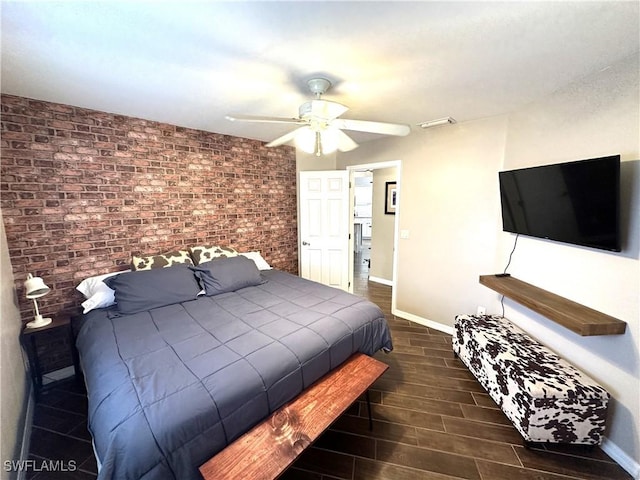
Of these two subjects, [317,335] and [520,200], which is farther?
[520,200]

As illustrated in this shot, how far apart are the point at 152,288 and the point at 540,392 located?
2.89 metres

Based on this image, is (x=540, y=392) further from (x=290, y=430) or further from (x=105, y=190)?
(x=105, y=190)

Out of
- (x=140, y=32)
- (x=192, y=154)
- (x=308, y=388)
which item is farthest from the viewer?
(x=192, y=154)

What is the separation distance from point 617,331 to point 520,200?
111cm

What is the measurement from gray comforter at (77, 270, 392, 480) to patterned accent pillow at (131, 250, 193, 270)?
0.53m

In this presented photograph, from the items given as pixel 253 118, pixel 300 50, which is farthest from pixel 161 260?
pixel 300 50

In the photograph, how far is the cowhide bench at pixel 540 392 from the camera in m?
1.54

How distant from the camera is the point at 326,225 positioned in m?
3.83

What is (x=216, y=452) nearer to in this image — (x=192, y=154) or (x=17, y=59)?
(x=17, y=59)

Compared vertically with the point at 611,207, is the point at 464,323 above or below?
below

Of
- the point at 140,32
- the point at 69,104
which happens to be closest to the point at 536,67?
the point at 140,32

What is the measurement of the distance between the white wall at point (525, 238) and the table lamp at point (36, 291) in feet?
11.7

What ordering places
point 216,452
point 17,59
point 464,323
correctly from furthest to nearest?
point 464,323 → point 17,59 → point 216,452

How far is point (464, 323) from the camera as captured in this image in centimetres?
242
